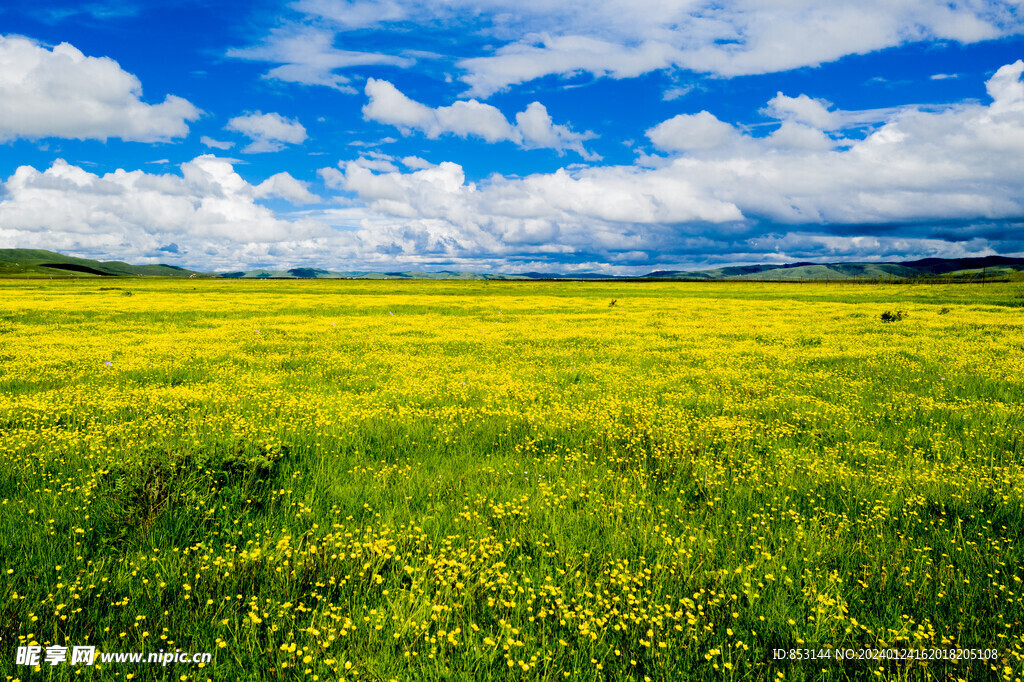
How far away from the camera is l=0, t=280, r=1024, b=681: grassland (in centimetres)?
388

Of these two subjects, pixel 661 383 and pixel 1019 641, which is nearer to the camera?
pixel 1019 641

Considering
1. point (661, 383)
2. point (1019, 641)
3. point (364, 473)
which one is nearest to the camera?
point (1019, 641)

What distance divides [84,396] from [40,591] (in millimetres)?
8386

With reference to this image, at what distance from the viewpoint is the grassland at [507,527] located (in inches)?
153

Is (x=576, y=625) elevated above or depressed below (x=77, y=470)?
below

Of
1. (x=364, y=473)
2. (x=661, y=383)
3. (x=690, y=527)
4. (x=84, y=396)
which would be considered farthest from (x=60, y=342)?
(x=690, y=527)

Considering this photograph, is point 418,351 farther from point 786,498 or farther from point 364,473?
point 786,498

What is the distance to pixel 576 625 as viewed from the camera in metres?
4.12

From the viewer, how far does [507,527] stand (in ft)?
18.5

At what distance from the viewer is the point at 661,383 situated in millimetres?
13180

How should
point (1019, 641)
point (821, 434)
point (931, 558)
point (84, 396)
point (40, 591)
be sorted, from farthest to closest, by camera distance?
point (84, 396)
point (821, 434)
point (931, 558)
point (40, 591)
point (1019, 641)

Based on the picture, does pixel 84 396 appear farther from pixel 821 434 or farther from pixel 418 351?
pixel 821 434

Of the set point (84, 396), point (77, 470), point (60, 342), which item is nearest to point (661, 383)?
point (77, 470)

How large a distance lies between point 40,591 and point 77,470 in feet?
9.90
